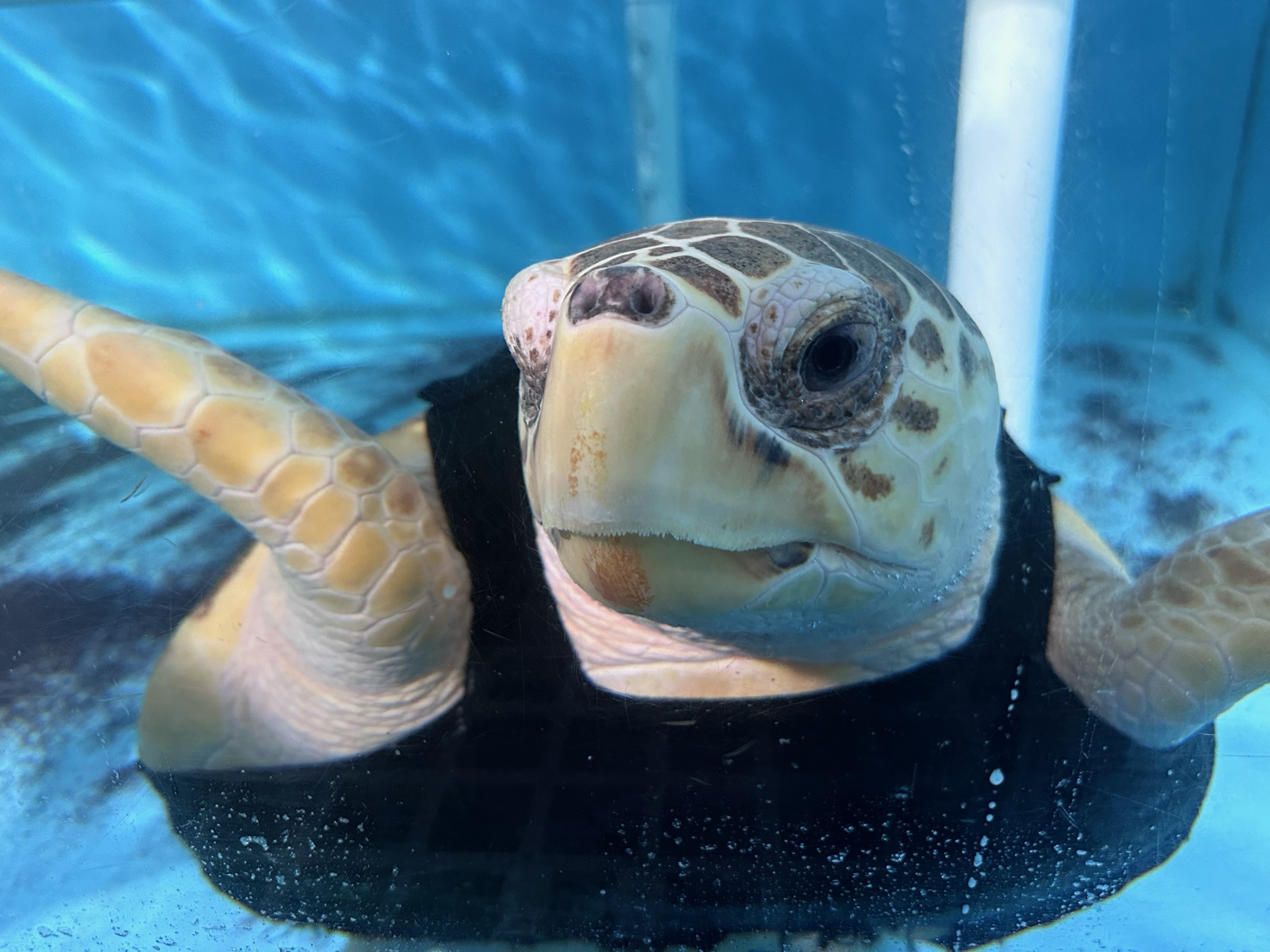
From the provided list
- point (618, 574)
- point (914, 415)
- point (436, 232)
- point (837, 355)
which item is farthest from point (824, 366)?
point (436, 232)

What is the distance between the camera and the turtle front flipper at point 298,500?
820 millimetres

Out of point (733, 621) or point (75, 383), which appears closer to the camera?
point (733, 621)

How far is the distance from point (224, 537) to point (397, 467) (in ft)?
1.09

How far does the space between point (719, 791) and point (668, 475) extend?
1.81 ft

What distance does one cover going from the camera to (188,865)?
1.04 metres

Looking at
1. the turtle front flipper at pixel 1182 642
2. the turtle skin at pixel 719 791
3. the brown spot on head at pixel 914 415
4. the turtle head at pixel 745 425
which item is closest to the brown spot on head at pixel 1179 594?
the turtle front flipper at pixel 1182 642

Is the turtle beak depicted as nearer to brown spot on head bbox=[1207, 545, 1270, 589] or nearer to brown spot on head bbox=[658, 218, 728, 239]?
brown spot on head bbox=[658, 218, 728, 239]

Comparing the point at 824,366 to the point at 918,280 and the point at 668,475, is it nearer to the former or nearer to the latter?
the point at 668,475

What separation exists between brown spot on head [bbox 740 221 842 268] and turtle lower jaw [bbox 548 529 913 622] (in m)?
0.24

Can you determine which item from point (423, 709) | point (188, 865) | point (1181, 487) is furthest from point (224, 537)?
point (1181, 487)

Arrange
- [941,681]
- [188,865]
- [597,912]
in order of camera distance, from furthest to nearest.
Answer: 1. [188,865]
2. [597,912]
3. [941,681]

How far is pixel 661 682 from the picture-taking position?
2.87 feet

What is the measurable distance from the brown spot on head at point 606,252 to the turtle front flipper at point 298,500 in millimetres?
412

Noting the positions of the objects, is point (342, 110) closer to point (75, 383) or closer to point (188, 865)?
point (75, 383)
